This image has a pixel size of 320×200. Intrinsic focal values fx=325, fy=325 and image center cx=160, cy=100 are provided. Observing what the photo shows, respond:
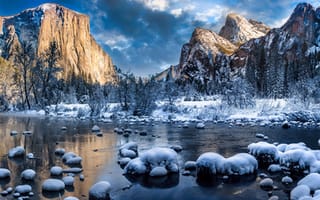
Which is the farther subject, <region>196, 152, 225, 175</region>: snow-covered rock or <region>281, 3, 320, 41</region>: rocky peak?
<region>281, 3, 320, 41</region>: rocky peak

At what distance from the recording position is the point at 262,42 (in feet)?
407

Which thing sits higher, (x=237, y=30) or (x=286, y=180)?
(x=237, y=30)

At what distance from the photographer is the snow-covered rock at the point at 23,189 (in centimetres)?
802

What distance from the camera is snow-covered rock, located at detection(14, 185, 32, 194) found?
8.02m

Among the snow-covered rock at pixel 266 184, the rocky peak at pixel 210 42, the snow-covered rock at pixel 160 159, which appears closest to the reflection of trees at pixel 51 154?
the snow-covered rock at pixel 160 159

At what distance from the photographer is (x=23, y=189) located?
808cm

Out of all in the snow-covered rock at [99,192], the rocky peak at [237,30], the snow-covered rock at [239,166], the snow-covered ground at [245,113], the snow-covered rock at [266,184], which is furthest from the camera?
the rocky peak at [237,30]

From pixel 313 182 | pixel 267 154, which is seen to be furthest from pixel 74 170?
pixel 313 182

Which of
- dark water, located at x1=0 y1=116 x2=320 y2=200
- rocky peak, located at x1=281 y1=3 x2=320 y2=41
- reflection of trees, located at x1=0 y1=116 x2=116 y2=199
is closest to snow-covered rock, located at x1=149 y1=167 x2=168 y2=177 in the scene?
dark water, located at x1=0 y1=116 x2=320 y2=200

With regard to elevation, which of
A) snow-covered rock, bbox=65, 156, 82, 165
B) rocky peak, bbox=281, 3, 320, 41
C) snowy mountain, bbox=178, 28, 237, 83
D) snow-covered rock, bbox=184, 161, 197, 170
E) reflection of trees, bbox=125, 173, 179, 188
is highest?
rocky peak, bbox=281, 3, 320, 41

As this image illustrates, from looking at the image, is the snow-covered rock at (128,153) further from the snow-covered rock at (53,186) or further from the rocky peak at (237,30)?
the rocky peak at (237,30)

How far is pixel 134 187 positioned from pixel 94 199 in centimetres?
145

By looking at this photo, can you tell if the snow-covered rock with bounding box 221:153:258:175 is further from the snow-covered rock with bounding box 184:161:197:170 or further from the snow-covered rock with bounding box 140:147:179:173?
the snow-covered rock with bounding box 140:147:179:173

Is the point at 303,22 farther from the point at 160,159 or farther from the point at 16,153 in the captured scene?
the point at 16,153
